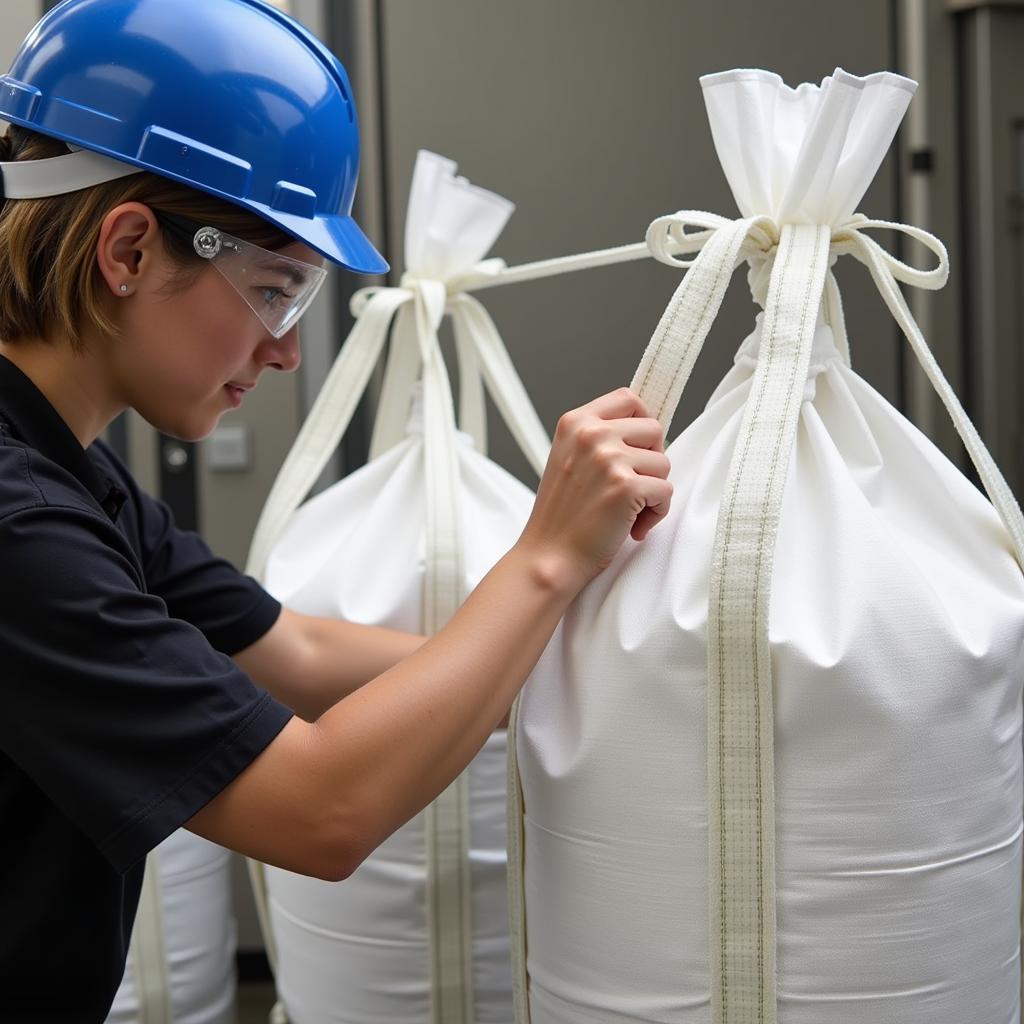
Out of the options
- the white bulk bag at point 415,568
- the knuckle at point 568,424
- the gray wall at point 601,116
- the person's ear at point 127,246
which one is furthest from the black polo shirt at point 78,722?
the gray wall at point 601,116

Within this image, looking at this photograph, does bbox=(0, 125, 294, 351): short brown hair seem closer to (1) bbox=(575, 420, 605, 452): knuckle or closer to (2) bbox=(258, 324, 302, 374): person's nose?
(2) bbox=(258, 324, 302, 374): person's nose

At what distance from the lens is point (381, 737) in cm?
76

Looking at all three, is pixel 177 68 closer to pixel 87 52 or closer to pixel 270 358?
pixel 87 52

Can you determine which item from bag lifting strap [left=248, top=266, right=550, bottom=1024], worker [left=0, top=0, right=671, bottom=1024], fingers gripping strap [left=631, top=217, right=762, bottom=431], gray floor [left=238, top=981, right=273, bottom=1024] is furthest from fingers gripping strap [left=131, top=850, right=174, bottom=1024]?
fingers gripping strap [left=631, top=217, right=762, bottom=431]

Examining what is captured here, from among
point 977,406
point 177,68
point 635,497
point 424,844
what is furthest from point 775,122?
point 977,406

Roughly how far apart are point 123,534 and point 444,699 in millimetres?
261

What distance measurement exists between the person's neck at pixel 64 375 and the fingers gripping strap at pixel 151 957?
26.8 inches

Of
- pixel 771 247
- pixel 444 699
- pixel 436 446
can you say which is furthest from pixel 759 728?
pixel 436 446

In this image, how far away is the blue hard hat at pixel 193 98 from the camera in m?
0.82

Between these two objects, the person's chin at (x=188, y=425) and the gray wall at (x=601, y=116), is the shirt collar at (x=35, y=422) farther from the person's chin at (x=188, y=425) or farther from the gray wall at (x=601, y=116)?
the gray wall at (x=601, y=116)

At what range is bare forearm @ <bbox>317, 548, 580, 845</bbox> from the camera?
0.76m

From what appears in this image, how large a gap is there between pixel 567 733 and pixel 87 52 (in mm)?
554

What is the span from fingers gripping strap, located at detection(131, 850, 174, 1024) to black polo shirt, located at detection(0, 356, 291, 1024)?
0.59 m

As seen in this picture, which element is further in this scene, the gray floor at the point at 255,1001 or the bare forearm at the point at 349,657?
the gray floor at the point at 255,1001
